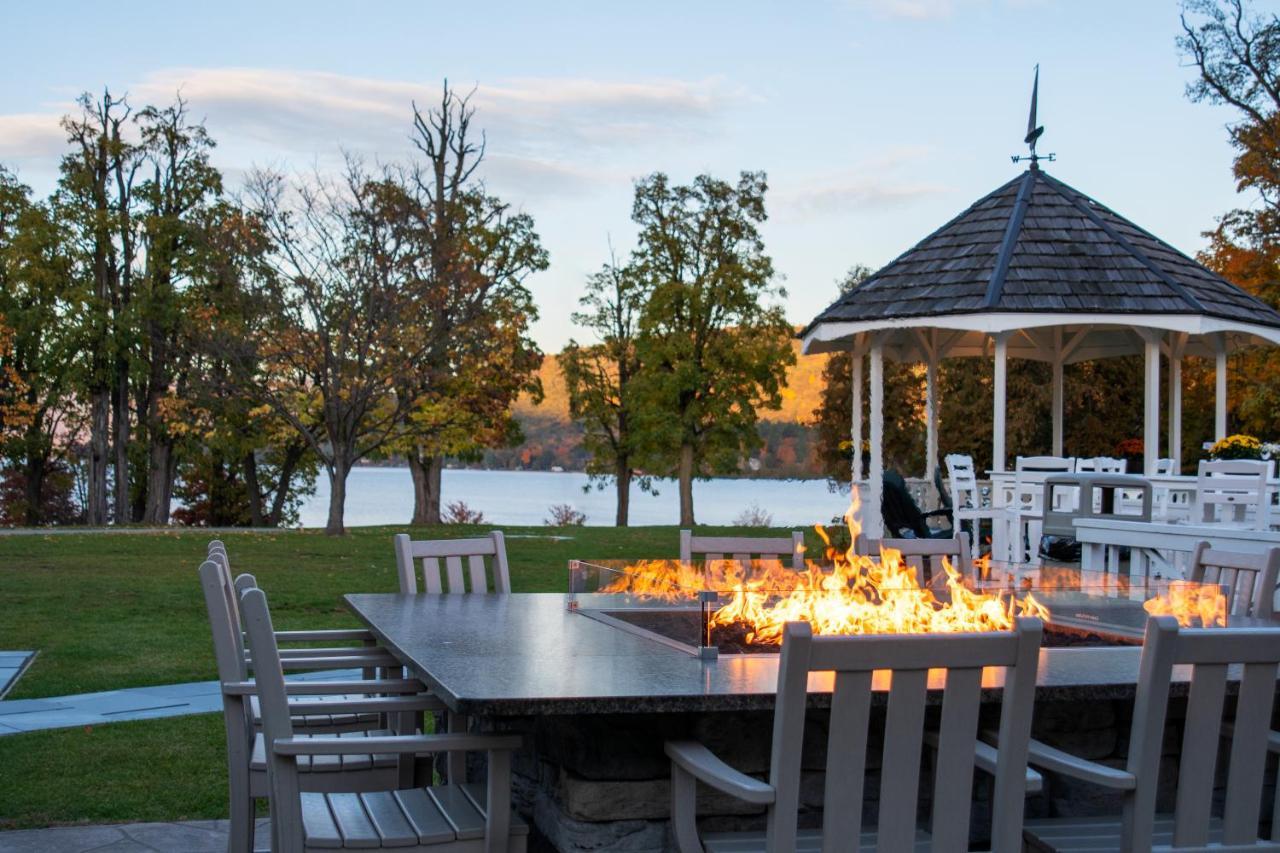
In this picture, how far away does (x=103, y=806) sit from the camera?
5.43 meters

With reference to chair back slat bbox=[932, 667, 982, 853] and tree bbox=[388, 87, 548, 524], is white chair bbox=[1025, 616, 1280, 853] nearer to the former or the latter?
chair back slat bbox=[932, 667, 982, 853]

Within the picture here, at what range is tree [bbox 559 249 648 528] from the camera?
1539 inches

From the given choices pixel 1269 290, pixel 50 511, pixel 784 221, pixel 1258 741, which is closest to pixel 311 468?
pixel 50 511

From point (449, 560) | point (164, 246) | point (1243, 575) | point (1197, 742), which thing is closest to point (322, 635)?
point (449, 560)

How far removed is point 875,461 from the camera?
16547 millimetres

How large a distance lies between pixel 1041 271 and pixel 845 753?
13.0m

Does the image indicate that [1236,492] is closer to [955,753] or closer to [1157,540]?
[1157,540]

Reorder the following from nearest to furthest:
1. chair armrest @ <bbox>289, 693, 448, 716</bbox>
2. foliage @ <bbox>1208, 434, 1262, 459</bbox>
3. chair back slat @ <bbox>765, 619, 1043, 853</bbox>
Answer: chair back slat @ <bbox>765, 619, 1043, 853</bbox>, chair armrest @ <bbox>289, 693, 448, 716</bbox>, foliage @ <bbox>1208, 434, 1262, 459</bbox>

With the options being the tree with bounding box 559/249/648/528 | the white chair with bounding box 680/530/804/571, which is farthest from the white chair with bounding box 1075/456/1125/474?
the tree with bounding box 559/249/648/528

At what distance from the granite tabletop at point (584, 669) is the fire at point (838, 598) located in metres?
0.31

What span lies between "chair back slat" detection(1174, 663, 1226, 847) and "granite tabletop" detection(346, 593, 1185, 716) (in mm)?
336

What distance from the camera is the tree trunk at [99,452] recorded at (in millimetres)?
32406

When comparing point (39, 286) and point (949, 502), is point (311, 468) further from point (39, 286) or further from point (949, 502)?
point (949, 502)

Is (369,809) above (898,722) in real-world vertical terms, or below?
below
